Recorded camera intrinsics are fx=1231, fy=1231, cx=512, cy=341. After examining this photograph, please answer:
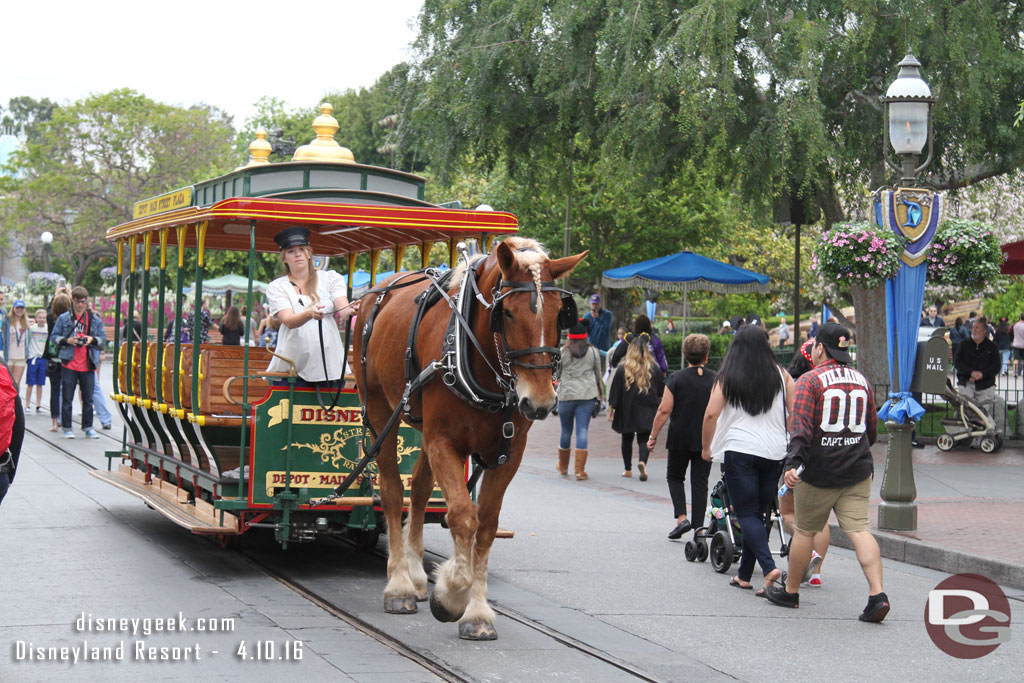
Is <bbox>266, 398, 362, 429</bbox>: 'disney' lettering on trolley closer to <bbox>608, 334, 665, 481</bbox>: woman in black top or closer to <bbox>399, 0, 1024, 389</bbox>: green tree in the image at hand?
→ <bbox>608, 334, 665, 481</bbox>: woman in black top

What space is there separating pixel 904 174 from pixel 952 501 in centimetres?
374

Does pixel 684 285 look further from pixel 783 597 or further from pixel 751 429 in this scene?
pixel 783 597

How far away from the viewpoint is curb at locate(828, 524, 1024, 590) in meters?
9.20

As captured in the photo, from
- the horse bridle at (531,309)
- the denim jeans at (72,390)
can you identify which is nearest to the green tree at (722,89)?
the denim jeans at (72,390)

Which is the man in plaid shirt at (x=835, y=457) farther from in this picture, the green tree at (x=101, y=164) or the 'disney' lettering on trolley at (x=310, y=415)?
the green tree at (x=101, y=164)

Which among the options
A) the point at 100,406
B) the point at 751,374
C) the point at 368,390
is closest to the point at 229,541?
the point at 368,390

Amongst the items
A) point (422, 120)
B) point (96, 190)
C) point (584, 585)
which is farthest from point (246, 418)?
point (96, 190)

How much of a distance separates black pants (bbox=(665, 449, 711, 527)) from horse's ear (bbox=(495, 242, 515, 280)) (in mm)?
4091

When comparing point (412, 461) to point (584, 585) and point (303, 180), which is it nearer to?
point (584, 585)

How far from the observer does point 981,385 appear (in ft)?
62.1

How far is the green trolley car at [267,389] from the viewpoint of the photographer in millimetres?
8008

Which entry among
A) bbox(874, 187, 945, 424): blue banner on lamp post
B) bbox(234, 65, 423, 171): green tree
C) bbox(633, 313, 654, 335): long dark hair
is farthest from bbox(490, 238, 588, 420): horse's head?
bbox(234, 65, 423, 171): green tree

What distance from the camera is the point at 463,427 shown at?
267 inches

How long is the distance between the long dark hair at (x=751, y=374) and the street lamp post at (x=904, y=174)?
3033 mm
